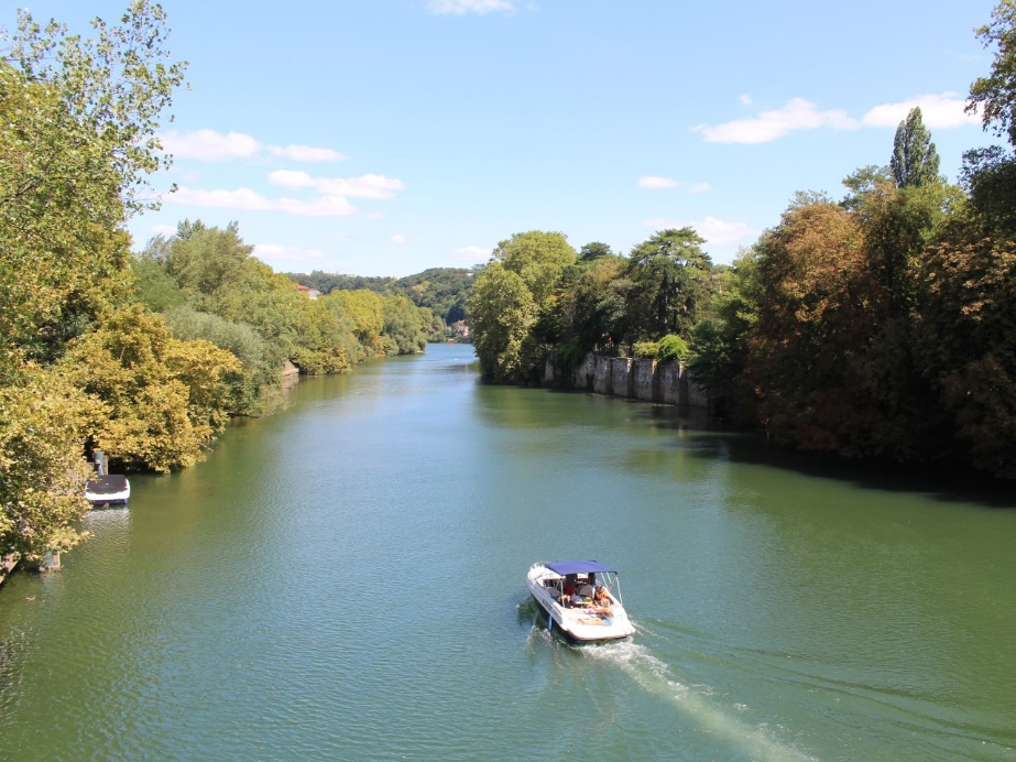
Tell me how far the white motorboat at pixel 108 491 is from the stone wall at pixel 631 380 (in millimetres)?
42726

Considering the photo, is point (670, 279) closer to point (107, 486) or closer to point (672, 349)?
point (672, 349)

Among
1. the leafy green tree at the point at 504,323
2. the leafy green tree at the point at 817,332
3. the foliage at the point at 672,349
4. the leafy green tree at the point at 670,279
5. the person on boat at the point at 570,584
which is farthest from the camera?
the leafy green tree at the point at 504,323

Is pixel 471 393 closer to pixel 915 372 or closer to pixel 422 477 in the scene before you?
pixel 422 477

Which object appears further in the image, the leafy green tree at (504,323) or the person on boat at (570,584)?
the leafy green tree at (504,323)

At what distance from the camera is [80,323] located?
36.6 m

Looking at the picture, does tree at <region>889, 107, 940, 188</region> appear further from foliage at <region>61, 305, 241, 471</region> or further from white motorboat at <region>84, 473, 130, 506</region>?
white motorboat at <region>84, 473, 130, 506</region>

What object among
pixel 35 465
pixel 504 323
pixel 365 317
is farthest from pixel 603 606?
pixel 365 317

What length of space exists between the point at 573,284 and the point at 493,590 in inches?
2661

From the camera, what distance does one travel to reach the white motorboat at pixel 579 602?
17.9 m

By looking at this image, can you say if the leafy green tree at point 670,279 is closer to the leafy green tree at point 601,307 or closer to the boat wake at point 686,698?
the leafy green tree at point 601,307

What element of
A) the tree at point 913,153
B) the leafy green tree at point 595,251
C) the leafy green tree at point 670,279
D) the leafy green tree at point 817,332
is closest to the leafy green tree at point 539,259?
the leafy green tree at point 595,251

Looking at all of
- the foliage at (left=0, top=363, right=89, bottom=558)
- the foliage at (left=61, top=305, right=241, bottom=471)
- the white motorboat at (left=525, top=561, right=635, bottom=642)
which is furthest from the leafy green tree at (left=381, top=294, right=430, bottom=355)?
the foliage at (left=0, top=363, right=89, bottom=558)

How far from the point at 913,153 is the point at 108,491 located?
5563 centimetres

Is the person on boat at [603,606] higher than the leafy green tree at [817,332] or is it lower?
lower
